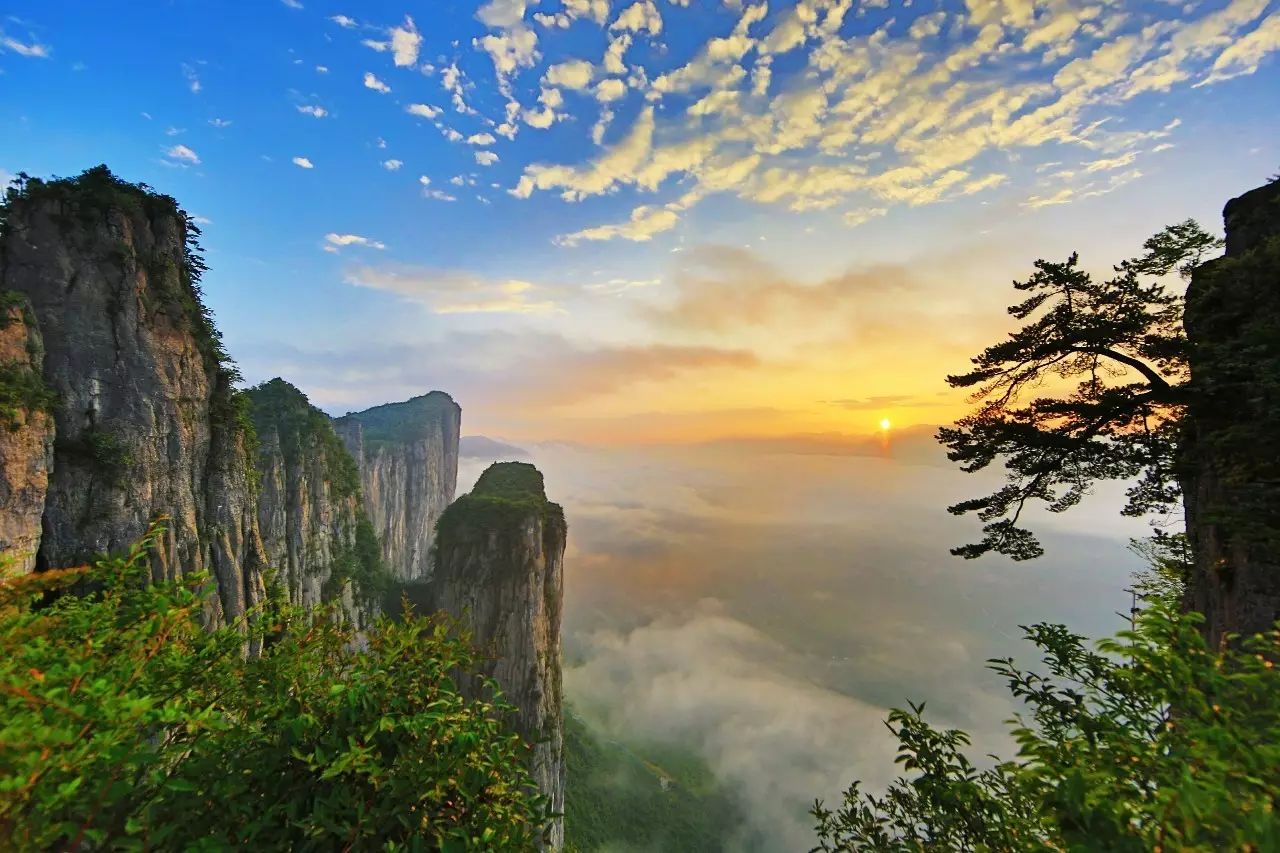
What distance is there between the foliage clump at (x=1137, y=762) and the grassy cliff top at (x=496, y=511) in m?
56.3

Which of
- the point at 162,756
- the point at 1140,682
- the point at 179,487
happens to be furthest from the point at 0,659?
the point at 179,487

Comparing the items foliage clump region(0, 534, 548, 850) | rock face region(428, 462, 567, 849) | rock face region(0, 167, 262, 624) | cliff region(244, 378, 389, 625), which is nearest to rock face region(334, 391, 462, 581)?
cliff region(244, 378, 389, 625)

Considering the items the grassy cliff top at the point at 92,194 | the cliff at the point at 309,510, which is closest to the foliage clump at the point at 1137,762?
the grassy cliff top at the point at 92,194

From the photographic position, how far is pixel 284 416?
5862 cm

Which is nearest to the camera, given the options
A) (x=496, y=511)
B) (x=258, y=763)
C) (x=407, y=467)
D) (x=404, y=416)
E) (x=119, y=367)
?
(x=258, y=763)

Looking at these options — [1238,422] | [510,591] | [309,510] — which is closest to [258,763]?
[1238,422]

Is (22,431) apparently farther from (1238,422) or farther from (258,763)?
(1238,422)

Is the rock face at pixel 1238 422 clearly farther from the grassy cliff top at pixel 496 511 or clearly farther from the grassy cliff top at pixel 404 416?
the grassy cliff top at pixel 404 416

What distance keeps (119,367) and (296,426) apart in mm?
36900

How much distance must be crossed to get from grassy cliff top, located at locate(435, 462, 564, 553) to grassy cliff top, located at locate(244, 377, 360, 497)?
Answer: 16970 mm

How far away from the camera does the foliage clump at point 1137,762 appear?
354 cm

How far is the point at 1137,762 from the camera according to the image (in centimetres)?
489

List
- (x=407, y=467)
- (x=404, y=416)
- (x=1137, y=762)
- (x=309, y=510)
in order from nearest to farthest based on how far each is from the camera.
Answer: (x=1137, y=762) → (x=309, y=510) → (x=407, y=467) → (x=404, y=416)

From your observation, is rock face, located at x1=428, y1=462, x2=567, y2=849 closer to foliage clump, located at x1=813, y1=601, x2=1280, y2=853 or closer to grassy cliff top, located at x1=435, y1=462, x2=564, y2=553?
grassy cliff top, located at x1=435, y1=462, x2=564, y2=553
